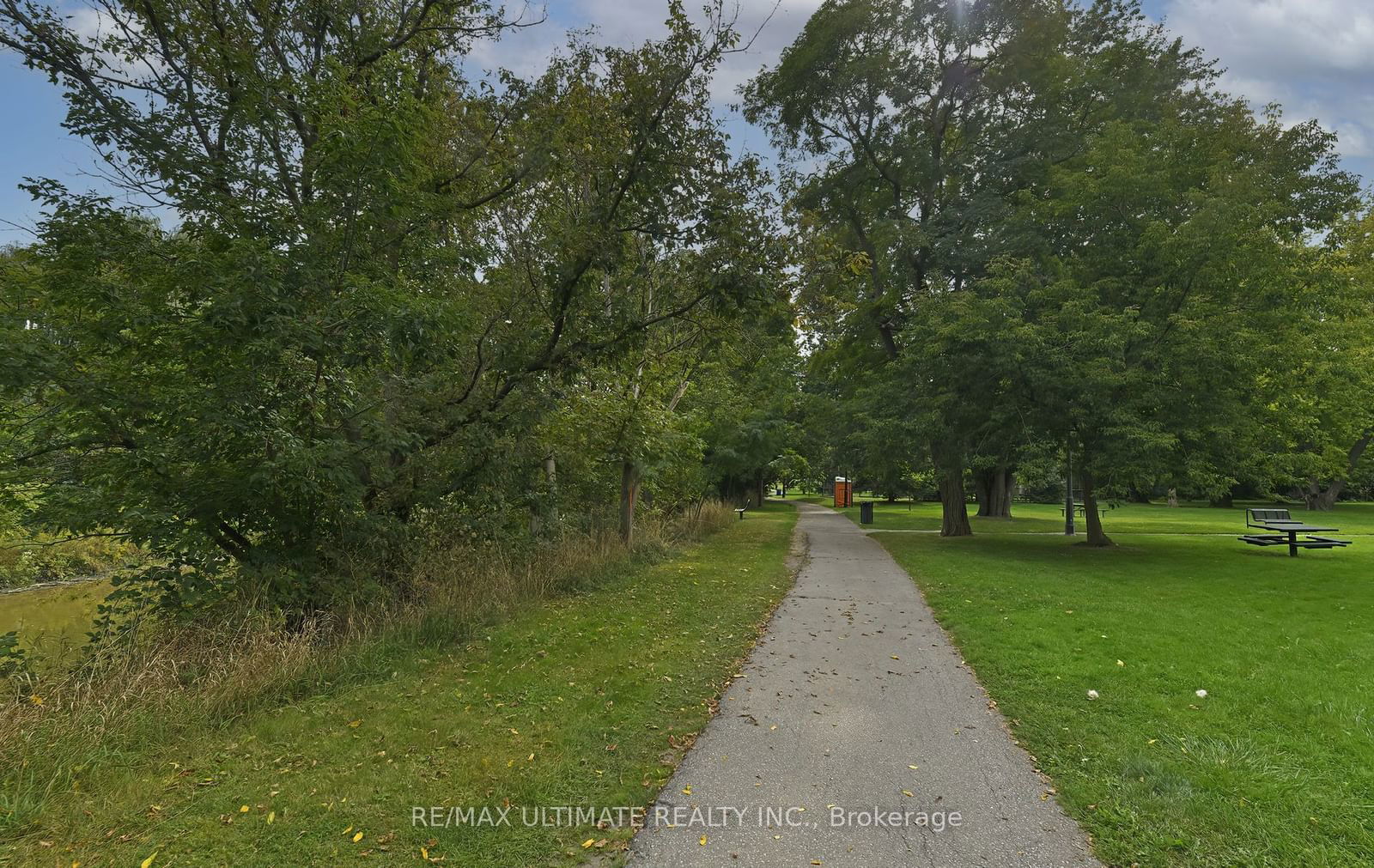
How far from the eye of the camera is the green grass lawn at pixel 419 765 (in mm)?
2840

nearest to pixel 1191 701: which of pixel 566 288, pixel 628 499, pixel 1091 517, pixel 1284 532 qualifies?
pixel 566 288

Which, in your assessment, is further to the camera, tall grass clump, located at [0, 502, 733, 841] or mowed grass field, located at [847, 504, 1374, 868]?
tall grass clump, located at [0, 502, 733, 841]

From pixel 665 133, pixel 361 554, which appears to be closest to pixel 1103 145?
pixel 665 133

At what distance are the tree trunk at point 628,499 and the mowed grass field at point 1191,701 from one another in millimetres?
5479

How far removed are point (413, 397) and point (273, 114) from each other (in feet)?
9.71

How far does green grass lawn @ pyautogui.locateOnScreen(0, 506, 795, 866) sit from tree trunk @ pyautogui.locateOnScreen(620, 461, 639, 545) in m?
6.44

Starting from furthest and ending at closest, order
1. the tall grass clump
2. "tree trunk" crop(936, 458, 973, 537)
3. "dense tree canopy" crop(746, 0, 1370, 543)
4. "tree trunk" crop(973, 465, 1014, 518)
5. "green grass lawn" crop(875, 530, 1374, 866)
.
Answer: "tree trunk" crop(973, 465, 1014, 518) → "tree trunk" crop(936, 458, 973, 537) → "dense tree canopy" crop(746, 0, 1370, 543) → the tall grass clump → "green grass lawn" crop(875, 530, 1374, 866)

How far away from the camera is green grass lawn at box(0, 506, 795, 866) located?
284cm

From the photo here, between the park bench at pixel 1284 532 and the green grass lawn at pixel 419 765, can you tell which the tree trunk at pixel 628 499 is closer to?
the green grass lawn at pixel 419 765

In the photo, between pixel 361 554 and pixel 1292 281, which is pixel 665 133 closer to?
pixel 361 554

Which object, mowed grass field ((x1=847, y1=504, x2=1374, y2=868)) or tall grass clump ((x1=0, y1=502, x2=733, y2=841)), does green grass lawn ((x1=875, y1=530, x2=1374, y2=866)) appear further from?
tall grass clump ((x1=0, y1=502, x2=733, y2=841))

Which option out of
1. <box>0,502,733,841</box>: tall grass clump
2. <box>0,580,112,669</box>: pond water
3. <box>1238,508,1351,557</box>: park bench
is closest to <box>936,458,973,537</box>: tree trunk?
<box>1238,508,1351,557</box>: park bench

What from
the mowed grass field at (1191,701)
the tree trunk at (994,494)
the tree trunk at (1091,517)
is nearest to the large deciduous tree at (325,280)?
the mowed grass field at (1191,701)

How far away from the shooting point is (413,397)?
729 cm
